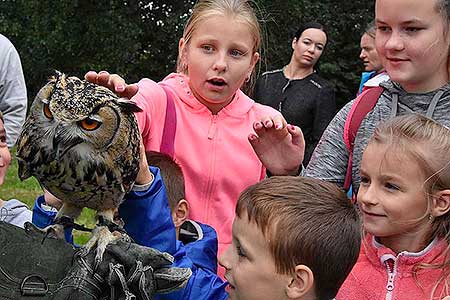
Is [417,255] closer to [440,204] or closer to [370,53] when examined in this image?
[440,204]

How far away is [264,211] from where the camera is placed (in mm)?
1579

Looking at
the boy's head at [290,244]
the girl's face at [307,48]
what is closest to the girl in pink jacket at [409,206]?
the boy's head at [290,244]

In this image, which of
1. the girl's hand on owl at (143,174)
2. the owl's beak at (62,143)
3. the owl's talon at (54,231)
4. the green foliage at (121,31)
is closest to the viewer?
the owl's beak at (62,143)

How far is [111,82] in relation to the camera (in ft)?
5.63

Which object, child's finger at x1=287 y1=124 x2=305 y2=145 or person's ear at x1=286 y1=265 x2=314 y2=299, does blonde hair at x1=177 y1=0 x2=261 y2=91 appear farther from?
person's ear at x1=286 y1=265 x2=314 y2=299

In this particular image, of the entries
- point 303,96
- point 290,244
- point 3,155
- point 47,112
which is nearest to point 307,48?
point 303,96

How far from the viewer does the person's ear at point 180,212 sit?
2100mm

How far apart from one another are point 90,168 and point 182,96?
86 cm

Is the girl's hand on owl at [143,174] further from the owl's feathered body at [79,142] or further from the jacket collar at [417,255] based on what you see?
the jacket collar at [417,255]

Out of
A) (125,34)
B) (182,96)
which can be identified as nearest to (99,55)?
(125,34)

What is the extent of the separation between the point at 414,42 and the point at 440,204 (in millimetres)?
415

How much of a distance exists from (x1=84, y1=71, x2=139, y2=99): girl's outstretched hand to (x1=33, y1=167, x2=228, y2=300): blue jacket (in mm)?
188

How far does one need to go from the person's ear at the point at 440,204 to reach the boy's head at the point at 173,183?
681 mm

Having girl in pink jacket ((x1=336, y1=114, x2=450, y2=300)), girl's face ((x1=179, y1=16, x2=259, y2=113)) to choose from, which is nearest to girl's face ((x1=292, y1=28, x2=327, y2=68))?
girl's face ((x1=179, y1=16, x2=259, y2=113))
